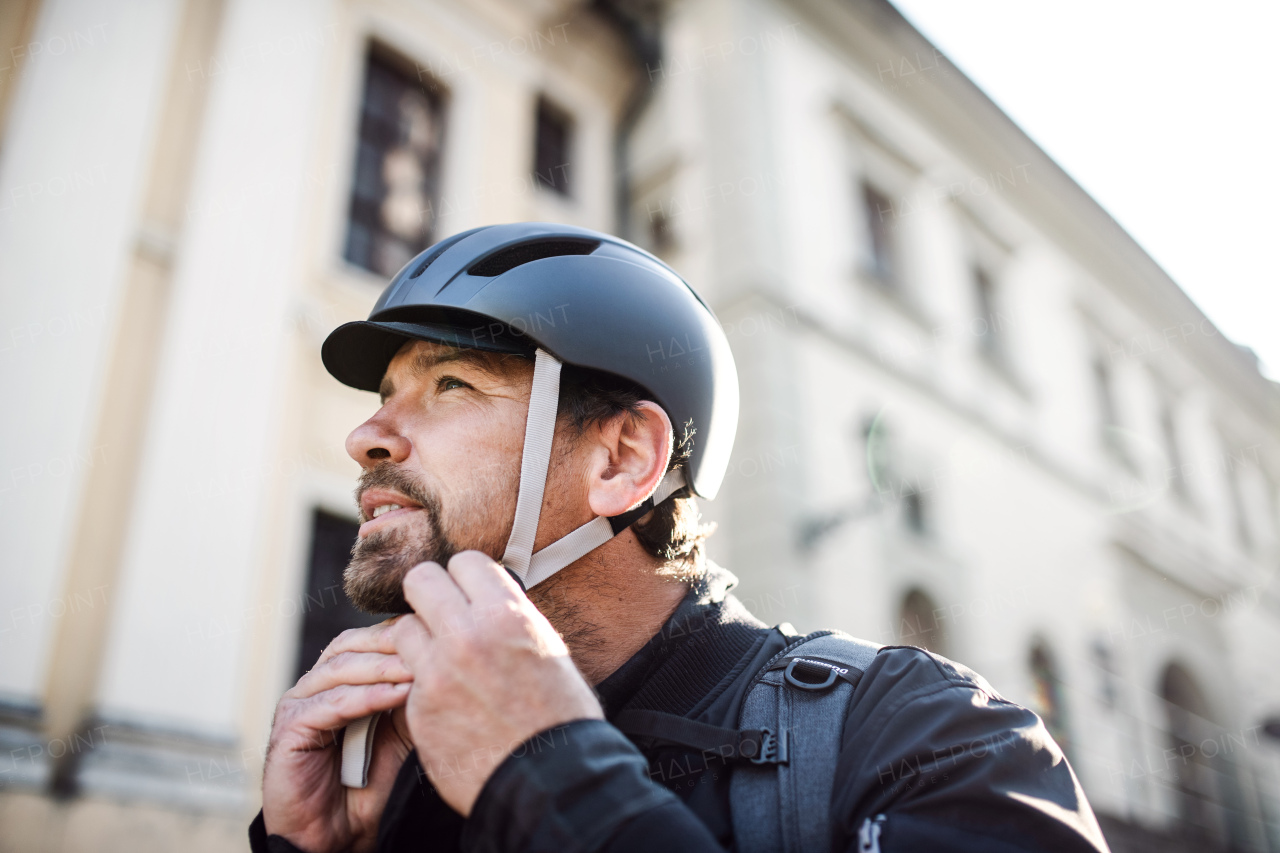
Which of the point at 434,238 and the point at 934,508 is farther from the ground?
the point at 434,238

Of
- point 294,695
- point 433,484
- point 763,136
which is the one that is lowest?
point 294,695

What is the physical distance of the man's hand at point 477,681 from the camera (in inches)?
49.0

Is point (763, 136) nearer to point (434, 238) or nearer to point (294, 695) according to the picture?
point (434, 238)

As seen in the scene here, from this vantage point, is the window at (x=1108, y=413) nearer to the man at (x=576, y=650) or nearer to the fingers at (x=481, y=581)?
the man at (x=576, y=650)

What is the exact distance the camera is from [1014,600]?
33.3 ft

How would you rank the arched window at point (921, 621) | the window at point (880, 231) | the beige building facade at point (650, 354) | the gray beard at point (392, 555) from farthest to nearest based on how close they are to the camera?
the window at point (880, 231) → the arched window at point (921, 621) → the beige building facade at point (650, 354) → the gray beard at point (392, 555)

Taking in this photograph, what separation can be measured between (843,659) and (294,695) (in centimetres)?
101

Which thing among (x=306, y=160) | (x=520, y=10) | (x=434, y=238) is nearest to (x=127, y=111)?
(x=306, y=160)

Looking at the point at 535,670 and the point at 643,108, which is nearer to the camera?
the point at 535,670

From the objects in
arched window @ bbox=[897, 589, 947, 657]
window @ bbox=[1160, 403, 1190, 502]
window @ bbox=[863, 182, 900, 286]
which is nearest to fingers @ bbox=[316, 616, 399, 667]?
arched window @ bbox=[897, 589, 947, 657]

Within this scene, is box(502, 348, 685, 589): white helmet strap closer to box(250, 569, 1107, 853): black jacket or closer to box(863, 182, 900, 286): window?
box(250, 569, 1107, 853): black jacket

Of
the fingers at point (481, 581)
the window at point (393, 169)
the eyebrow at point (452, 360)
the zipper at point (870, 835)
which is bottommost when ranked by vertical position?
the zipper at point (870, 835)

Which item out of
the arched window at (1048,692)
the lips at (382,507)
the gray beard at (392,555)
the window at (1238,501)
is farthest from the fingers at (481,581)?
the window at (1238,501)

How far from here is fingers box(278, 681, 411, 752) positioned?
155 cm
